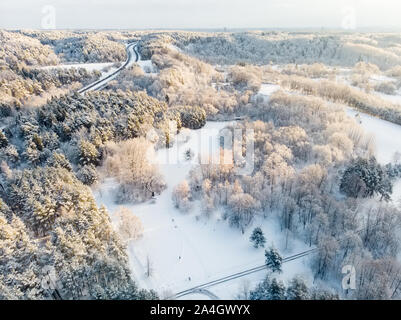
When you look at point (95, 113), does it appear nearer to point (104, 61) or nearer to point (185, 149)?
point (185, 149)

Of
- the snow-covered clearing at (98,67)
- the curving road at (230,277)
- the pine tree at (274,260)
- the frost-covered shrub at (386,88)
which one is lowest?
the curving road at (230,277)

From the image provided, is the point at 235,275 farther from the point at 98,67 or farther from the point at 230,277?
the point at 98,67

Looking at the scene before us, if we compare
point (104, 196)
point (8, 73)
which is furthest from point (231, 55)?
point (104, 196)

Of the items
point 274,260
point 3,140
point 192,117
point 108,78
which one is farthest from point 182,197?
point 108,78

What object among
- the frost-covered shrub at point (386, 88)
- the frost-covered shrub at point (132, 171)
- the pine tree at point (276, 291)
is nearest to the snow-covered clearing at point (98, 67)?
the frost-covered shrub at point (132, 171)

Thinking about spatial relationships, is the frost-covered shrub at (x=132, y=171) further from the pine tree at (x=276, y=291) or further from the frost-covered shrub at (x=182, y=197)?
the pine tree at (x=276, y=291)

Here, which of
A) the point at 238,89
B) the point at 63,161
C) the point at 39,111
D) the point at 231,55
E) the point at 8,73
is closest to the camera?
the point at 63,161
